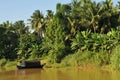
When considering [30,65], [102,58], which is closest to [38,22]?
[30,65]

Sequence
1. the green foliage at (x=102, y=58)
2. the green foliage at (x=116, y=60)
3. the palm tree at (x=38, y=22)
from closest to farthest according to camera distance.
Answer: the green foliage at (x=116, y=60), the green foliage at (x=102, y=58), the palm tree at (x=38, y=22)

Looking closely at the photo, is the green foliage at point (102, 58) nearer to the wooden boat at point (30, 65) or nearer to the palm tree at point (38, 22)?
the wooden boat at point (30, 65)

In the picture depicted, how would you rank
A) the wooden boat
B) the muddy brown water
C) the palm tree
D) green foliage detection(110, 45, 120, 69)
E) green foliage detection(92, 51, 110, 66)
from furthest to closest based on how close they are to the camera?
1. the palm tree
2. the wooden boat
3. green foliage detection(92, 51, 110, 66)
4. green foliage detection(110, 45, 120, 69)
5. the muddy brown water

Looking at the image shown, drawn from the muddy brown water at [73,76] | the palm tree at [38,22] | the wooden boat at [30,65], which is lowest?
the muddy brown water at [73,76]

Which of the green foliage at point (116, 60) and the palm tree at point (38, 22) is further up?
the palm tree at point (38, 22)

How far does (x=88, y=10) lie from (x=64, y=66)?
7651 millimetres

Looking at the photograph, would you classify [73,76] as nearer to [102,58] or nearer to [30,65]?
[102,58]

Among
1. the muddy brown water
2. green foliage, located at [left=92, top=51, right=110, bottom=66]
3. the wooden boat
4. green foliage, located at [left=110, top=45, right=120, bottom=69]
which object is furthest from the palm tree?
green foliage, located at [left=110, top=45, right=120, bottom=69]

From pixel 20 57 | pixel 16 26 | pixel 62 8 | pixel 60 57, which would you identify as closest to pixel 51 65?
pixel 60 57

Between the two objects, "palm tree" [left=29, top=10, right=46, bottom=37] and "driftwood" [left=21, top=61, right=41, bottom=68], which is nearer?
"driftwood" [left=21, top=61, right=41, bottom=68]

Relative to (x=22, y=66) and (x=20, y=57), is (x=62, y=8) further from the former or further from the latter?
(x=20, y=57)

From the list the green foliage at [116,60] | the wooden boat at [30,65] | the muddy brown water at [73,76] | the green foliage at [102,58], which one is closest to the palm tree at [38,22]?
the wooden boat at [30,65]

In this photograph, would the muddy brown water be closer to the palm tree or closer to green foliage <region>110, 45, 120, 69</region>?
green foliage <region>110, 45, 120, 69</region>

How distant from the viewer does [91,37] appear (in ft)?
116
